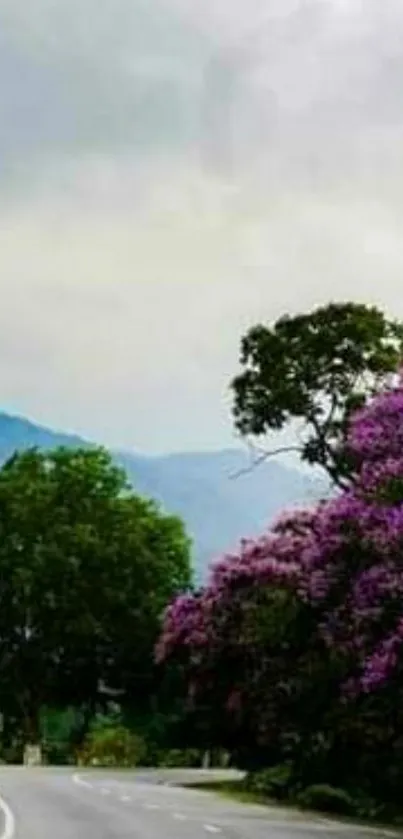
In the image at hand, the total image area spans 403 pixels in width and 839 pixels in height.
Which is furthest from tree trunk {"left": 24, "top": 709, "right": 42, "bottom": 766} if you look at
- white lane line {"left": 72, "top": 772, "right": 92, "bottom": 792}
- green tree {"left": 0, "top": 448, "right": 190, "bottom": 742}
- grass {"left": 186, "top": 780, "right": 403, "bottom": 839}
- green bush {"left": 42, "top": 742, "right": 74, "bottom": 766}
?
grass {"left": 186, "top": 780, "right": 403, "bottom": 839}

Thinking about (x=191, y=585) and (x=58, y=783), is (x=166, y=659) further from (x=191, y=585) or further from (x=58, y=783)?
(x=191, y=585)

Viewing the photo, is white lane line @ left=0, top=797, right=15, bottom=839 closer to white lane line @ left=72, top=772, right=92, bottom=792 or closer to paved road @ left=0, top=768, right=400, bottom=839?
paved road @ left=0, top=768, right=400, bottom=839

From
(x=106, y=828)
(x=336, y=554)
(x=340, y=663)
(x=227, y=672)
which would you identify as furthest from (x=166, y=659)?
(x=106, y=828)

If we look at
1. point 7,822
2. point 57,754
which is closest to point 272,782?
point 7,822

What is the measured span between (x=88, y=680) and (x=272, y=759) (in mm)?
35376

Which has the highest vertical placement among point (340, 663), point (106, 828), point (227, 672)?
point (227, 672)

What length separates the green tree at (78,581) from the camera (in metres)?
90.9

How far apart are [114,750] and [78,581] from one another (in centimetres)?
705

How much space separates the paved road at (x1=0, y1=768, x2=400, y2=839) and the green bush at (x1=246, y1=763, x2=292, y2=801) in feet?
5.32

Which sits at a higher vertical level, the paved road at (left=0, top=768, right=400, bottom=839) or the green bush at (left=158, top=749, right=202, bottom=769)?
the green bush at (left=158, top=749, right=202, bottom=769)

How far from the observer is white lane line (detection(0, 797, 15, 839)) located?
27.6 m

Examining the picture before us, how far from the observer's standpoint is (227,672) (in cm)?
5397

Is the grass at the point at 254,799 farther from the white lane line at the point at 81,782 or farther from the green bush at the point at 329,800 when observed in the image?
the white lane line at the point at 81,782

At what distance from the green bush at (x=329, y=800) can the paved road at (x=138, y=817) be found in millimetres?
1110
